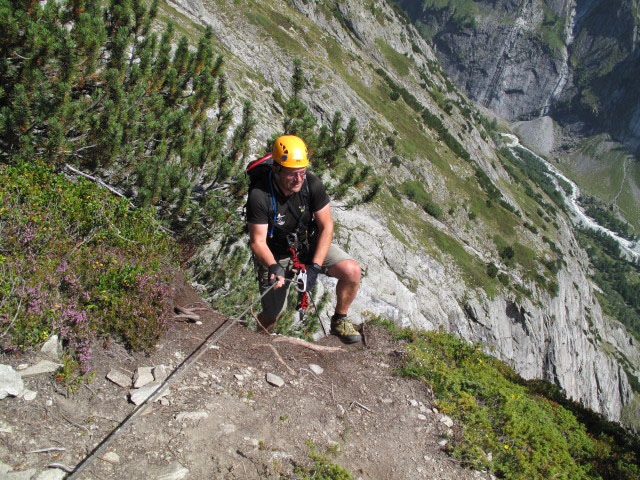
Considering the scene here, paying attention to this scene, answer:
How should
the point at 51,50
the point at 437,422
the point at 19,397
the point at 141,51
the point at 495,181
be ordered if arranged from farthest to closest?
1. the point at 495,181
2. the point at 141,51
3. the point at 51,50
4. the point at 437,422
5. the point at 19,397

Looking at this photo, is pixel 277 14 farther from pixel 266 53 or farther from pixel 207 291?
pixel 207 291

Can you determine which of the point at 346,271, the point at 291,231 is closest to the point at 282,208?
the point at 291,231

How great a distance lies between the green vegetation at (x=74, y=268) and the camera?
4285 millimetres

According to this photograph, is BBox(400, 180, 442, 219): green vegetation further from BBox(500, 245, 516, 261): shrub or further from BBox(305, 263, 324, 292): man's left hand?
BBox(305, 263, 324, 292): man's left hand

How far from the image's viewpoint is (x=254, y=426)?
184 inches

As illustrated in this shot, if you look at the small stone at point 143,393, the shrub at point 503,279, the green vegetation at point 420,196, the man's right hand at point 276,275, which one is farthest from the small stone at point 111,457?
the green vegetation at point 420,196

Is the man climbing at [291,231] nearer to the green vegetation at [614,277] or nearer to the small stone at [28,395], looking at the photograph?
the small stone at [28,395]

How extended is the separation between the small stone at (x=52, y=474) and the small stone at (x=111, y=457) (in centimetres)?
35

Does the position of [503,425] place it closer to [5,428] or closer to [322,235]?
[322,235]

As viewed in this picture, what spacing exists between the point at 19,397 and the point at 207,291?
5429 millimetres

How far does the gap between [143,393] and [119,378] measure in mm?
346

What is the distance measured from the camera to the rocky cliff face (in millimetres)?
27094

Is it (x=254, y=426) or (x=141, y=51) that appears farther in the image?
(x=141, y=51)

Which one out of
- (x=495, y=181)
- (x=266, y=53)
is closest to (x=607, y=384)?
(x=495, y=181)
